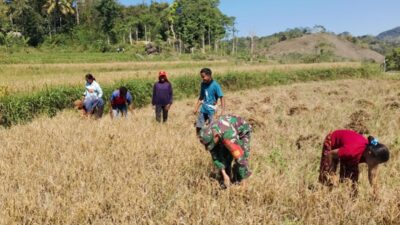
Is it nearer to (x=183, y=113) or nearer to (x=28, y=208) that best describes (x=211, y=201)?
(x=28, y=208)

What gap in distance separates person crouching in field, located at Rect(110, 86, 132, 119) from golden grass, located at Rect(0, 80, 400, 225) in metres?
0.76

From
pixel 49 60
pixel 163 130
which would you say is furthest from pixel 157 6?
pixel 163 130

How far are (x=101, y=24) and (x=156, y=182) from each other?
52.3m

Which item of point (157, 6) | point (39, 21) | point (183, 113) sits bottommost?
point (183, 113)

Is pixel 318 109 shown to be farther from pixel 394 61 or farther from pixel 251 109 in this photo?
pixel 394 61

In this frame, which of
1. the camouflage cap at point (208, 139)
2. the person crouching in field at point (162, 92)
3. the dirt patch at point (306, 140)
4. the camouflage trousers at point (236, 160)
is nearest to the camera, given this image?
the camouflage cap at point (208, 139)

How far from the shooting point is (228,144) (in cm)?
397

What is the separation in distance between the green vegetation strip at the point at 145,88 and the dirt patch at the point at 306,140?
665 cm

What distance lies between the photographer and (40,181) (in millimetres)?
4527

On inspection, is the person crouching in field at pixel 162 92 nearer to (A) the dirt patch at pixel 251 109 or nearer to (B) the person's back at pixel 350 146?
(A) the dirt patch at pixel 251 109

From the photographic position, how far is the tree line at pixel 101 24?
1857 inches

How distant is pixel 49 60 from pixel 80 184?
28.8 meters

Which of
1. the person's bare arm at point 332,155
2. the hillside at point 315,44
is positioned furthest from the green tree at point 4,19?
the person's bare arm at point 332,155

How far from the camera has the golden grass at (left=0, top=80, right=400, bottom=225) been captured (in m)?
3.66
